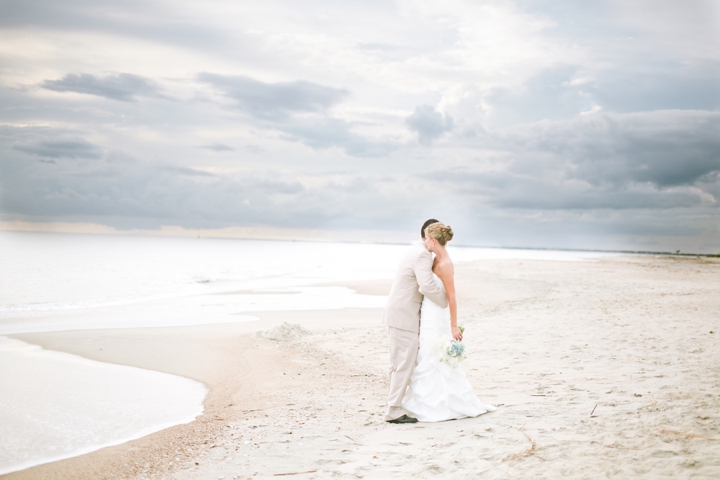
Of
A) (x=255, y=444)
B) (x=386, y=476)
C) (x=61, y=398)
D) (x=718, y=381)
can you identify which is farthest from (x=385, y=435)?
(x=61, y=398)

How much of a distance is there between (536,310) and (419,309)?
1080 cm

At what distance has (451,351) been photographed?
18.3 feet

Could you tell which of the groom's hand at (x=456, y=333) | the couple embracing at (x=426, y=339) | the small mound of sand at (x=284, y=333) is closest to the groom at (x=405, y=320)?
the couple embracing at (x=426, y=339)

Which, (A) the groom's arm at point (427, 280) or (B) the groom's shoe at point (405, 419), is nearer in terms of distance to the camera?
(A) the groom's arm at point (427, 280)

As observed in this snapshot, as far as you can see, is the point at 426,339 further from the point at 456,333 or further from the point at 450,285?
the point at 450,285

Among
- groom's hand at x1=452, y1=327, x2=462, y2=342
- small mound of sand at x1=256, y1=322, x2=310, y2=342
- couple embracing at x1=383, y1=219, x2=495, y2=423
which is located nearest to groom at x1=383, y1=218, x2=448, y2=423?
couple embracing at x1=383, y1=219, x2=495, y2=423

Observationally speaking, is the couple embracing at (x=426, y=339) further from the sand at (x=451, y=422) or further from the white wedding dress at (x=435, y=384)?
the sand at (x=451, y=422)

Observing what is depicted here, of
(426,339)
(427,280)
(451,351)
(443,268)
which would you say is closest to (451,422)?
(451,351)

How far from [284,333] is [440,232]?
293 inches

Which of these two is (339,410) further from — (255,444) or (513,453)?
(513,453)

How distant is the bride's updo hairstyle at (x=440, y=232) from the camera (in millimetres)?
5676

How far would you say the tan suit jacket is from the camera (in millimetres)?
5621

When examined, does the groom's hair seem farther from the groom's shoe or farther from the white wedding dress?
the groom's shoe

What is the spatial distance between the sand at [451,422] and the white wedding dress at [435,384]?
19 centimetres
